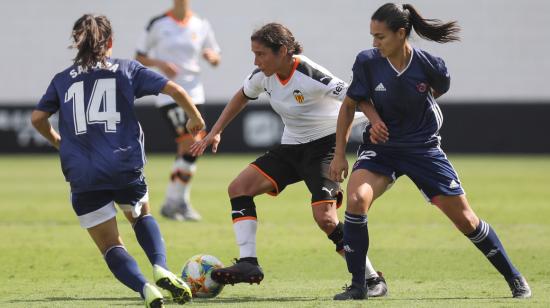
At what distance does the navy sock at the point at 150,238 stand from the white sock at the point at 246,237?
702 millimetres

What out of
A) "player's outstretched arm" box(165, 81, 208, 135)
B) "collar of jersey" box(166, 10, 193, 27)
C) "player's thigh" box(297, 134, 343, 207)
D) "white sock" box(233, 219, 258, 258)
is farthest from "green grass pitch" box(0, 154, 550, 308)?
"collar of jersey" box(166, 10, 193, 27)

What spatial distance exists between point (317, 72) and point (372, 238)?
318 centimetres

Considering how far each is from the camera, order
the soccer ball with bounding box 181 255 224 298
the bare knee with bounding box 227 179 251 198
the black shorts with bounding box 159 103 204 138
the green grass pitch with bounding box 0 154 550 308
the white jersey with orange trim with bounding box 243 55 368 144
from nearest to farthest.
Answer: the green grass pitch with bounding box 0 154 550 308
the soccer ball with bounding box 181 255 224 298
the bare knee with bounding box 227 179 251 198
the white jersey with orange trim with bounding box 243 55 368 144
the black shorts with bounding box 159 103 204 138

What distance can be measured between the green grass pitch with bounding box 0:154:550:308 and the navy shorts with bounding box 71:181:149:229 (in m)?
0.56

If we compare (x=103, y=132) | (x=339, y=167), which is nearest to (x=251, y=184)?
(x=339, y=167)

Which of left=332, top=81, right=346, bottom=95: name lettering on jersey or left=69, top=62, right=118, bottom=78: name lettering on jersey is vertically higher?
left=69, top=62, right=118, bottom=78: name lettering on jersey

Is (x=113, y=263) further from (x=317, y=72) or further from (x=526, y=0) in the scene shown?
(x=526, y=0)

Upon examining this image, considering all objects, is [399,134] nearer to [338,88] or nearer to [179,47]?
[338,88]

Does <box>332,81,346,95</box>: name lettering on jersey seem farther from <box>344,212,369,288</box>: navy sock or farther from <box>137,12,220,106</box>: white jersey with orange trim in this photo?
<box>137,12,220,106</box>: white jersey with orange trim

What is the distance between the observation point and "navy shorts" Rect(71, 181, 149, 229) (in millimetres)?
6277

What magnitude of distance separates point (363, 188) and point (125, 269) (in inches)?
63.0

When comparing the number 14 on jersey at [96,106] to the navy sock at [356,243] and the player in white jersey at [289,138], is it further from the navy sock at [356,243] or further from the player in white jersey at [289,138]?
the navy sock at [356,243]

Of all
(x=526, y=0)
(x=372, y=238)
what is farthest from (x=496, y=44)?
(x=372, y=238)

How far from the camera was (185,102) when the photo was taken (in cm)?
638
